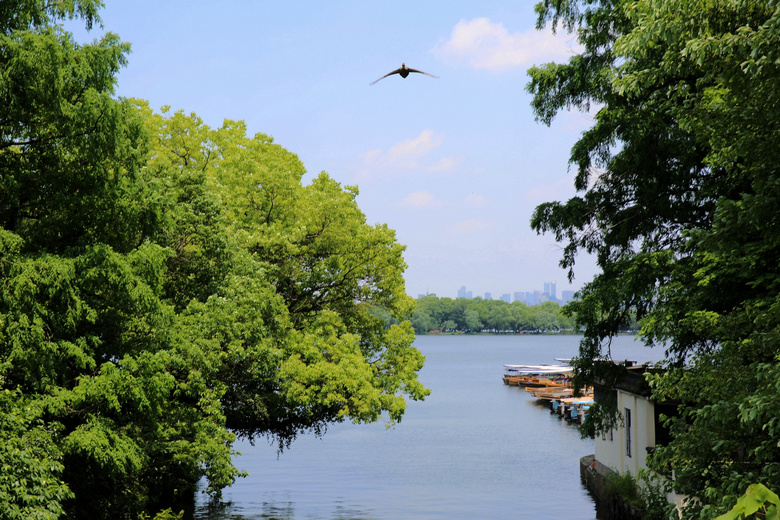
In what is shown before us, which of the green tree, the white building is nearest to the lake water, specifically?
the white building

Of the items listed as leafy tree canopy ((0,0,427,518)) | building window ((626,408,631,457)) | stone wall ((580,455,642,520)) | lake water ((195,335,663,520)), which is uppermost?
leafy tree canopy ((0,0,427,518))

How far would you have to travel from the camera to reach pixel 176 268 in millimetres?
21984

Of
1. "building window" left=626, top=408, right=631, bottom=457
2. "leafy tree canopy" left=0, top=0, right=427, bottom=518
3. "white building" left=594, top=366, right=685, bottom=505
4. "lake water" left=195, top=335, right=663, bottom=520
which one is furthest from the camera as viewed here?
"lake water" left=195, top=335, right=663, bottom=520

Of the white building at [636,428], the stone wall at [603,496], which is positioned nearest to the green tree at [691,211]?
the white building at [636,428]

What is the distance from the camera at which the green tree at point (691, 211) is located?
10.6m

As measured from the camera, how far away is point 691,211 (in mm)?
17984

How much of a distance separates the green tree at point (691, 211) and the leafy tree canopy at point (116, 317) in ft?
27.7

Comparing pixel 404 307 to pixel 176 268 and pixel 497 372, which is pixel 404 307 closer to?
pixel 176 268

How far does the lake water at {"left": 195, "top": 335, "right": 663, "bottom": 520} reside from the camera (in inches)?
1196

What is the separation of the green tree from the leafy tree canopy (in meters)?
8.43

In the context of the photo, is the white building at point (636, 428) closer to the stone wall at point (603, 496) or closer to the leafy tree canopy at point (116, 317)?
the stone wall at point (603, 496)

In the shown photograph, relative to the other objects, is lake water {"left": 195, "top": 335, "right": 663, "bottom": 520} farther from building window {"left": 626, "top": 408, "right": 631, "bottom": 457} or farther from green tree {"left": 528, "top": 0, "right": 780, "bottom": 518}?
green tree {"left": 528, "top": 0, "right": 780, "bottom": 518}

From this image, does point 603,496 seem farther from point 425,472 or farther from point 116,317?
point 116,317

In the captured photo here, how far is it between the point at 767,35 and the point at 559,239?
36.3 ft
